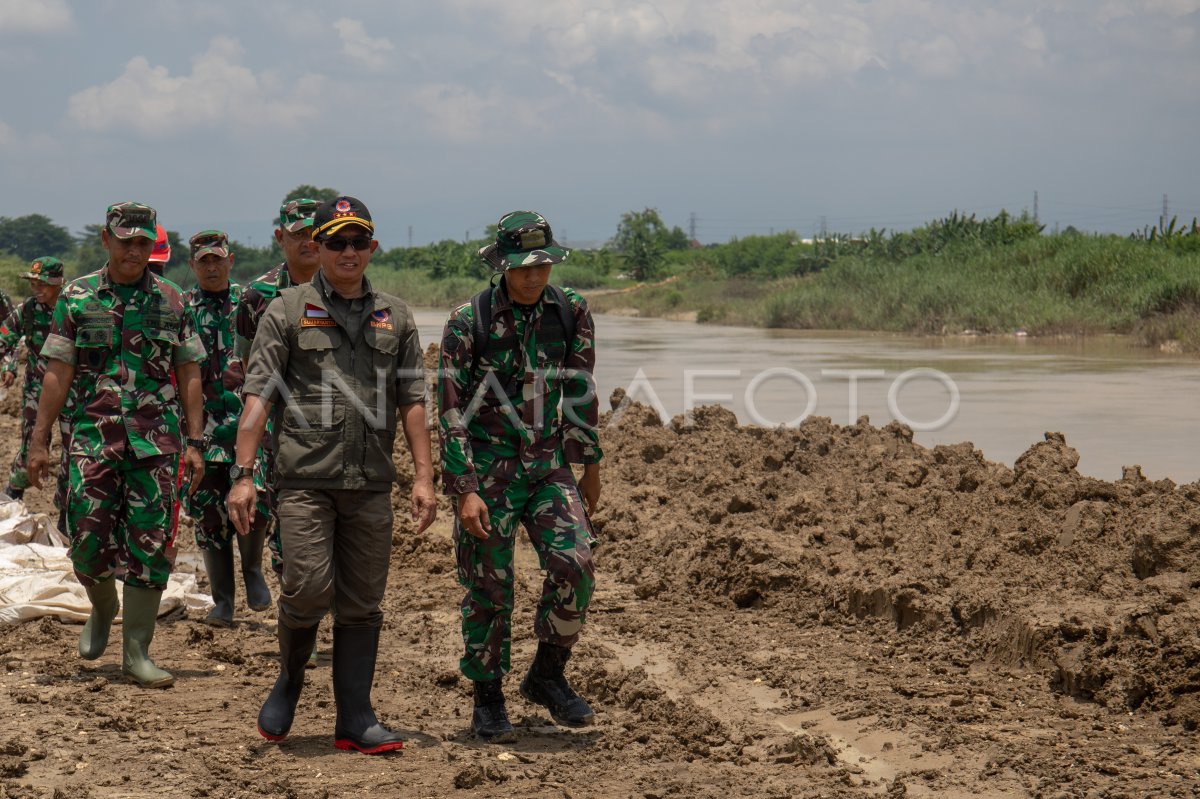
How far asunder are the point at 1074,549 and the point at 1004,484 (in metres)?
1.26

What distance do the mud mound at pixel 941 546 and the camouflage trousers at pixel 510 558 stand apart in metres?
2.06

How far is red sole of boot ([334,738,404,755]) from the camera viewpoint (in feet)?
15.1

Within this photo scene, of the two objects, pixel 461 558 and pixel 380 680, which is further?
pixel 380 680

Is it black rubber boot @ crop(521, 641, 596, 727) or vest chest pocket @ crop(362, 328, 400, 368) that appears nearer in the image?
vest chest pocket @ crop(362, 328, 400, 368)

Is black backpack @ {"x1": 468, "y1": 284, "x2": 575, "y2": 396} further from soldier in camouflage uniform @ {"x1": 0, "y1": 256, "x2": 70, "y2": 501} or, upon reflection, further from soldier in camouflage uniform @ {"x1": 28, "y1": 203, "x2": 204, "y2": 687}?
soldier in camouflage uniform @ {"x1": 0, "y1": 256, "x2": 70, "y2": 501}

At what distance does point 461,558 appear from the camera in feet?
16.1

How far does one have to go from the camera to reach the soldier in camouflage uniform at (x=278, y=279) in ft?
19.0

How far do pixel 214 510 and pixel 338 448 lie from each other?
2497 mm

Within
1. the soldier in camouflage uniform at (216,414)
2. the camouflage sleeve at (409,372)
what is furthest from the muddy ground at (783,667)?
the camouflage sleeve at (409,372)

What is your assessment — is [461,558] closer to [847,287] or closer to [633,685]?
[633,685]

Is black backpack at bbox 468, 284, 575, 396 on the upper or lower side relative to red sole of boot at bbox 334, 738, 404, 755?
upper

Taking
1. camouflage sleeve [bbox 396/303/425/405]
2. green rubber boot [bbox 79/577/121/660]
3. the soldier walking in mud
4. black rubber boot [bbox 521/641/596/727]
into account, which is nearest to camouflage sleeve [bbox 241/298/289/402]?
the soldier walking in mud

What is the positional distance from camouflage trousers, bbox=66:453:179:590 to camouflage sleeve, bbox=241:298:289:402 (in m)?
1.27

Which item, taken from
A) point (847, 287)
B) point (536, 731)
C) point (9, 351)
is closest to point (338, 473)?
point (536, 731)
